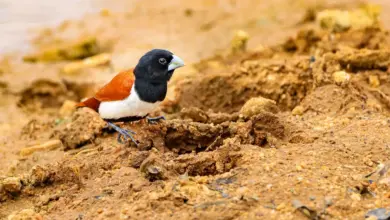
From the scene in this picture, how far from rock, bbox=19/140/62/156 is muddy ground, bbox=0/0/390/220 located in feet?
0.04

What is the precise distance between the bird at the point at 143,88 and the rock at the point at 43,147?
100 cm

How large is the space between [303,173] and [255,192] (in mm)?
342

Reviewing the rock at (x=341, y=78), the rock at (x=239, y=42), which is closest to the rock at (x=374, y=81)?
the rock at (x=341, y=78)

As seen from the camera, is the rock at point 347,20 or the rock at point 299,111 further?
the rock at point 347,20

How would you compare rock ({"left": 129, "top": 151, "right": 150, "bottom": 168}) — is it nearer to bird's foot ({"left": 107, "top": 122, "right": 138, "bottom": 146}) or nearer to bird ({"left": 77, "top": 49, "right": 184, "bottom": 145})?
bird's foot ({"left": 107, "top": 122, "right": 138, "bottom": 146})

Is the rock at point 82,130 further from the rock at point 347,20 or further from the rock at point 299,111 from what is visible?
the rock at point 347,20

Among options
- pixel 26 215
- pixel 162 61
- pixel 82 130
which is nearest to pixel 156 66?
pixel 162 61

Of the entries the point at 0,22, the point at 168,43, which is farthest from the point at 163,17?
the point at 0,22

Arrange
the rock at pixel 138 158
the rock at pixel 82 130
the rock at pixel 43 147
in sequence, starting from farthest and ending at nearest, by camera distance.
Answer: the rock at pixel 43 147 < the rock at pixel 82 130 < the rock at pixel 138 158

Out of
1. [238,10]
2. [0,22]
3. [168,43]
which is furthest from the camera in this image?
[0,22]

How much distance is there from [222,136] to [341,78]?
150cm

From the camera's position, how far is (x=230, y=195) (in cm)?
388

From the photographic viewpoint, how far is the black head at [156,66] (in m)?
5.21

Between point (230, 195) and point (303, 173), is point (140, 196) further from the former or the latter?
point (303, 173)
